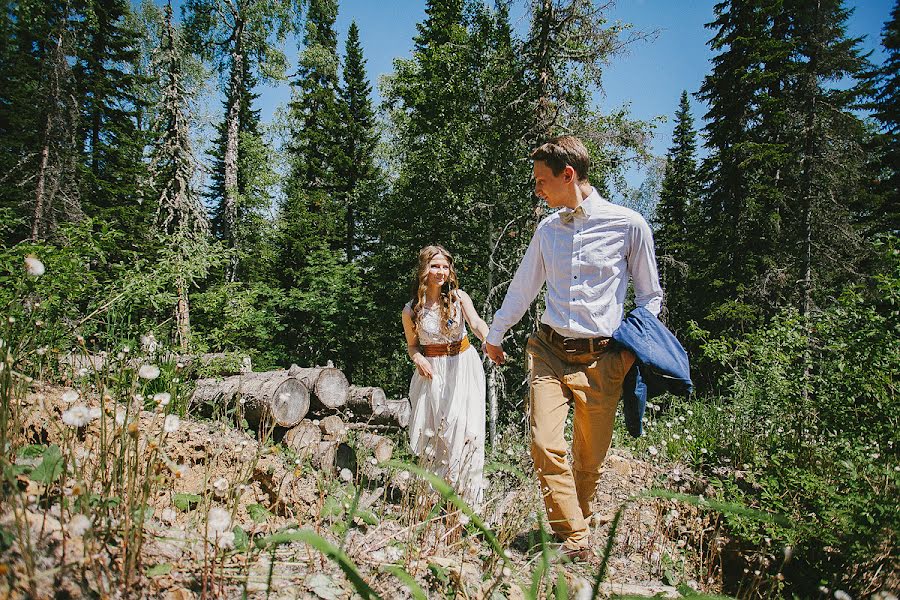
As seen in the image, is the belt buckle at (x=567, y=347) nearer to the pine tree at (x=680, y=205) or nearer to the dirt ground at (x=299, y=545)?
the dirt ground at (x=299, y=545)

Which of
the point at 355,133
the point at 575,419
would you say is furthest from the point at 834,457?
the point at 355,133

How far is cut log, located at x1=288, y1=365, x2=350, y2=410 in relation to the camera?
18.6 feet

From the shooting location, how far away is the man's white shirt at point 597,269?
262 centimetres

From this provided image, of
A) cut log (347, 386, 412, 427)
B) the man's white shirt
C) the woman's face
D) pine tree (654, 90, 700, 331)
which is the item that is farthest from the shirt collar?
pine tree (654, 90, 700, 331)

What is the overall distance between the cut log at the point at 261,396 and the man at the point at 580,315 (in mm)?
3118

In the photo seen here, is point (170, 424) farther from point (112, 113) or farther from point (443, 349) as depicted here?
point (112, 113)

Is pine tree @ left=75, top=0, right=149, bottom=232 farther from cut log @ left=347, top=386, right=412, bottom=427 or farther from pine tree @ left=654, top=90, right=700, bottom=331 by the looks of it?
pine tree @ left=654, top=90, right=700, bottom=331

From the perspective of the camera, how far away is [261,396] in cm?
506

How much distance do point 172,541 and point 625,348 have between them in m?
2.19

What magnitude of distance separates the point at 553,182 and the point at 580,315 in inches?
30.2

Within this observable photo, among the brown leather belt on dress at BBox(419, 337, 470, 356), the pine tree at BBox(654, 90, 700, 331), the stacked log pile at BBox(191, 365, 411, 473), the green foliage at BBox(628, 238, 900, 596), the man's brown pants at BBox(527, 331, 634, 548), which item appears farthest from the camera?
the pine tree at BBox(654, 90, 700, 331)

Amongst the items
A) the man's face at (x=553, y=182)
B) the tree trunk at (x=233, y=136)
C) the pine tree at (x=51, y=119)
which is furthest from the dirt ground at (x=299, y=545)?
Answer: the tree trunk at (x=233, y=136)

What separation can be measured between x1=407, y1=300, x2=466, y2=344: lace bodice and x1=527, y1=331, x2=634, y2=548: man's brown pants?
3.58ft

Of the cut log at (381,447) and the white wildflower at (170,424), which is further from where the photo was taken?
the cut log at (381,447)
